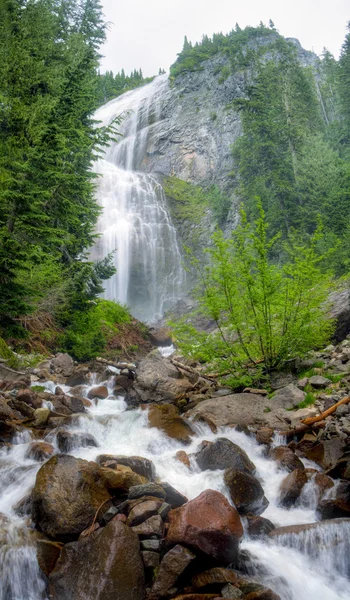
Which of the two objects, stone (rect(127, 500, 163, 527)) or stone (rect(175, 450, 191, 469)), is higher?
stone (rect(127, 500, 163, 527))

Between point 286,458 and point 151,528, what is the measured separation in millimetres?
2926

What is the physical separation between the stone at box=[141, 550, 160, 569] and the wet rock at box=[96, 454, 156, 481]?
1.69 meters

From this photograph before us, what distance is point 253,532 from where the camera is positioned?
476cm

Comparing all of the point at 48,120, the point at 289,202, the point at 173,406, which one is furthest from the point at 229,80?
the point at 173,406

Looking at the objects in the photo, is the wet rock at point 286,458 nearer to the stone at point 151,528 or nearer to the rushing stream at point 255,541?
the rushing stream at point 255,541

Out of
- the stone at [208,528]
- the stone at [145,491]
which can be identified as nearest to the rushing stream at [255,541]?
the stone at [208,528]

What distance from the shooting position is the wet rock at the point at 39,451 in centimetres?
594

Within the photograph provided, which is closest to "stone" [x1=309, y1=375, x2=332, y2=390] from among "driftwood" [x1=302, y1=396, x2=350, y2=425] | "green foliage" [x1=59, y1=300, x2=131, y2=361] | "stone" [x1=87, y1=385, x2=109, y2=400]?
"driftwood" [x1=302, y1=396, x2=350, y2=425]

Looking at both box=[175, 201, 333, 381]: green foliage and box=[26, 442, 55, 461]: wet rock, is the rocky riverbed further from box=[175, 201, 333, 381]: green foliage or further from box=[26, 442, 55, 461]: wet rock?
box=[175, 201, 333, 381]: green foliage

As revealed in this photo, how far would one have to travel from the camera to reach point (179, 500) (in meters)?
4.91

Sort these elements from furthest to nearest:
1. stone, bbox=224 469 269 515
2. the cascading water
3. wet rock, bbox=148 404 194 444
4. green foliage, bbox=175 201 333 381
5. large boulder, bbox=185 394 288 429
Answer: the cascading water, green foliage, bbox=175 201 333 381, large boulder, bbox=185 394 288 429, wet rock, bbox=148 404 194 444, stone, bbox=224 469 269 515

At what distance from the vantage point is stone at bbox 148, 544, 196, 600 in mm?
3576

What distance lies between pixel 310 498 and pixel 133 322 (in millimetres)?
16913

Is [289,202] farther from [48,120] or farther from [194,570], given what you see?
[194,570]
